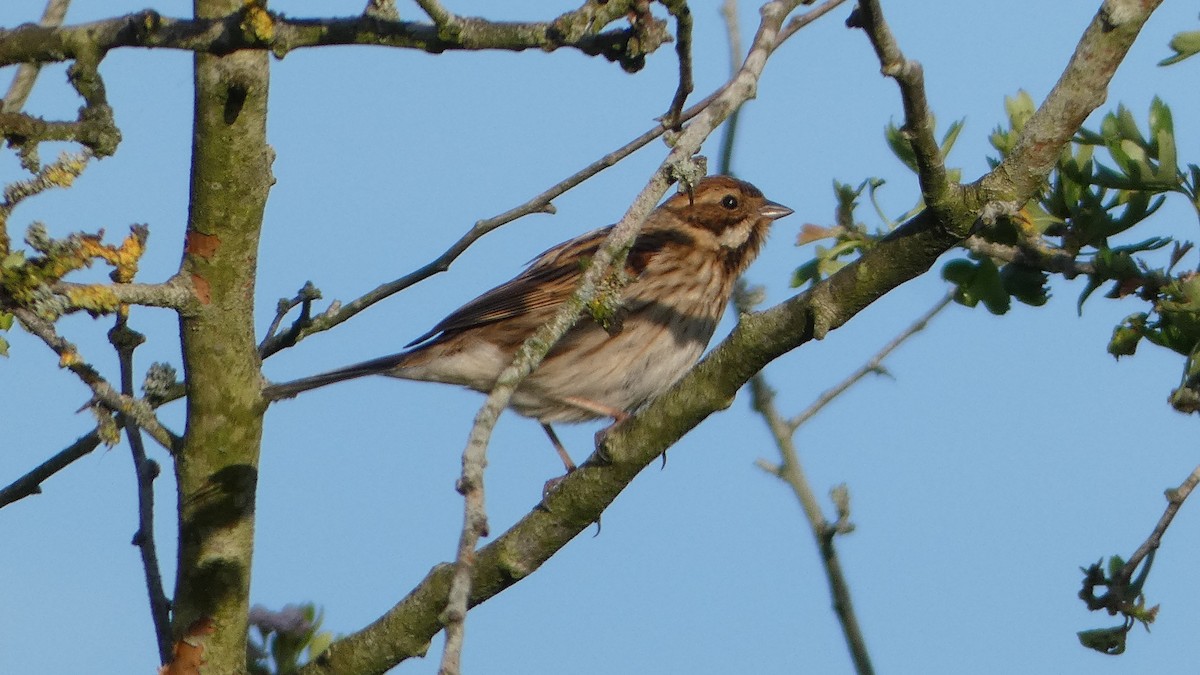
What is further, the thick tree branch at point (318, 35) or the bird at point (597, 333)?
the bird at point (597, 333)

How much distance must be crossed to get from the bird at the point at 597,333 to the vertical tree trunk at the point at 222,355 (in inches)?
77.8

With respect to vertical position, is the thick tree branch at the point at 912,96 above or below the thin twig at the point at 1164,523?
above

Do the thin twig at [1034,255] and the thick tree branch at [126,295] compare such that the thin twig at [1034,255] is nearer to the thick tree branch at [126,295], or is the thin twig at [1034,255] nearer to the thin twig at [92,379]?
the thick tree branch at [126,295]

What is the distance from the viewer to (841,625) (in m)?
4.31

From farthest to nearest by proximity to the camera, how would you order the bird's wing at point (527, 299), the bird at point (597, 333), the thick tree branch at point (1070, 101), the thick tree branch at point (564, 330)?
the bird's wing at point (527, 299) → the bird at point (597, 333) → the thick tree branch at point (1070, 101) → the thick tree branch at point (564, 330)

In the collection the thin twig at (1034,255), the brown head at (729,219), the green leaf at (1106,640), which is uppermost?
the brown head at (729,219)

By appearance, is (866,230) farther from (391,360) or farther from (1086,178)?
(391,360)

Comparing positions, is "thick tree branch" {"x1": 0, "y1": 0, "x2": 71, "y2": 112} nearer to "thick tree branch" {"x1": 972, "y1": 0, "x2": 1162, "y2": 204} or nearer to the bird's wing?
the bird's wing

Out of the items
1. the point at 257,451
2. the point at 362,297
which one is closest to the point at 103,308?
the point at 257,451

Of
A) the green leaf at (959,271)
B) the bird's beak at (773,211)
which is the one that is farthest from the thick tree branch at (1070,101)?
the bird's beak at (773,211)

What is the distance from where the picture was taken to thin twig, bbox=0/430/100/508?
4102 mm

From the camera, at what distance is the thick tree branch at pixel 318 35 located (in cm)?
286

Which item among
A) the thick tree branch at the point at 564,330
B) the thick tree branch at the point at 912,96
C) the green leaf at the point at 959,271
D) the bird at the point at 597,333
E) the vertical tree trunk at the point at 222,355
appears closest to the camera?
the thick tree branch at the point at 564,330

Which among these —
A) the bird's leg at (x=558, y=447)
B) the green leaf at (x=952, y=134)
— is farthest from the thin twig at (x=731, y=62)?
the bird's leg at (x=558, y=447)
